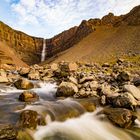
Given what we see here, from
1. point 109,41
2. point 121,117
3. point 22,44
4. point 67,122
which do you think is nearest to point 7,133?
point 67,122

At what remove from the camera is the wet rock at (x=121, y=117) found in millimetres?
13260

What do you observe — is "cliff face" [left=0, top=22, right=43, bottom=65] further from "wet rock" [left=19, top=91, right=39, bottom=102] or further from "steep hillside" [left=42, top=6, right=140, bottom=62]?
"wet rock" [left=19, top=91, right=39, bottom=102]

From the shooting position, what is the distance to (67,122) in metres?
13.1

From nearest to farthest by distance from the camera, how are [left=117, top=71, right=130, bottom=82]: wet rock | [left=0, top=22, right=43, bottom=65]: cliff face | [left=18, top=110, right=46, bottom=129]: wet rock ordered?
[left=18, top=110, right=46, bottom=129]: wet rock → [left=117, top=71, right=130, bottom=82]: wet rock → [left=0, top=22, right=43, bottom=65]: cliff face

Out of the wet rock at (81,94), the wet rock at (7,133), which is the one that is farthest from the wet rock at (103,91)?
the wet rock at (7,133)

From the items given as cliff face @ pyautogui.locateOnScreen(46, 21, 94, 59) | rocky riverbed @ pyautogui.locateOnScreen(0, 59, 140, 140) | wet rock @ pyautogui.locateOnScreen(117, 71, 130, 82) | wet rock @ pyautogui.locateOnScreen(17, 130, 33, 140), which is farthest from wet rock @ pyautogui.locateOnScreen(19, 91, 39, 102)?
cliff face @ pyautogui.locateOnScreen(46, 21, 94, 59)

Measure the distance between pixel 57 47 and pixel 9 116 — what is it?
120829 mm

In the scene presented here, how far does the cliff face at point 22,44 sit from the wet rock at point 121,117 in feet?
348

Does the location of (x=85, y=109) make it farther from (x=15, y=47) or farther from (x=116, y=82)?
(x=15, y=47)

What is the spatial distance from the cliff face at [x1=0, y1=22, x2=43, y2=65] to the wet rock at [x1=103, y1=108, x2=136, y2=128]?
348 ft

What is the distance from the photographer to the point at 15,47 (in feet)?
408

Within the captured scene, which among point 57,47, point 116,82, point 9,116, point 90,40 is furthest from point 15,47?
point 9,116

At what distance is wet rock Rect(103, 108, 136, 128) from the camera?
522 inches

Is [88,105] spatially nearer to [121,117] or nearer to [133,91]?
[121,117]
